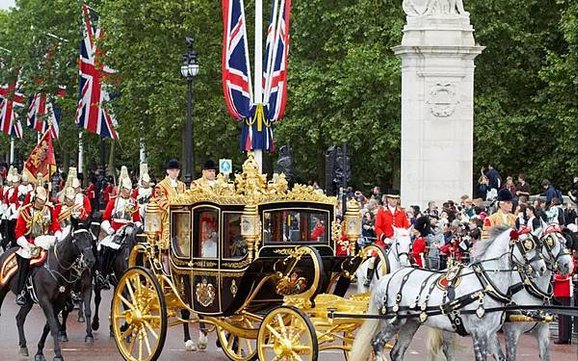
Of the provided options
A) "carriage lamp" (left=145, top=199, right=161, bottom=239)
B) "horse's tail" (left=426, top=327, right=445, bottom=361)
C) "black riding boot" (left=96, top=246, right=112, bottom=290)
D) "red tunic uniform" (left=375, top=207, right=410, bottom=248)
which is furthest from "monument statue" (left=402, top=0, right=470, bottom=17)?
"horse's tail" (left=426, top=327, right=445, bottom=361)

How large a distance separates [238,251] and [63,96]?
150ft

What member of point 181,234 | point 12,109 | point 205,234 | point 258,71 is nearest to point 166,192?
point 181,234

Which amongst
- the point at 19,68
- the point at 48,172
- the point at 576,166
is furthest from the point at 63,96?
the point at 576,166

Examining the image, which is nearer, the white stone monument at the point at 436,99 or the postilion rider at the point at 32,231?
the postilion rider at the point at 32,231

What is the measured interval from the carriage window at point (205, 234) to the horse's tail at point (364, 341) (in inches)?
88.0

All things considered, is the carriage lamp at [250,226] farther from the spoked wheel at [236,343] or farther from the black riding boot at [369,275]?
the black riding boot at [369,275]

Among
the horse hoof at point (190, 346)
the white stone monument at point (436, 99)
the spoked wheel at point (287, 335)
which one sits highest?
the white stone monument at point (436, 99)

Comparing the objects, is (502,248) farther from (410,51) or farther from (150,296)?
(410,51)

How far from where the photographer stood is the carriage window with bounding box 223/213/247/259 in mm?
15745

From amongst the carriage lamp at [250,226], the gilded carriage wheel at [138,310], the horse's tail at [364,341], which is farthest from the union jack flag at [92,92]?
the horse's tail at [364,341]

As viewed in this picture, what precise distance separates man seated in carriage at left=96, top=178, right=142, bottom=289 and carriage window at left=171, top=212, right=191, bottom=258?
4049 millimetres

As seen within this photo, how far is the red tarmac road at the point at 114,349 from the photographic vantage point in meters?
17.8

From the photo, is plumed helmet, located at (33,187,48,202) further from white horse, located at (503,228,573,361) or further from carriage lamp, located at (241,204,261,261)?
white horse, located at (503,228,573,361)

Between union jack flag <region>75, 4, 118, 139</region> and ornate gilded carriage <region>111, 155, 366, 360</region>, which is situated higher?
union jack flag <region>75, 4, 118, 139</region>
